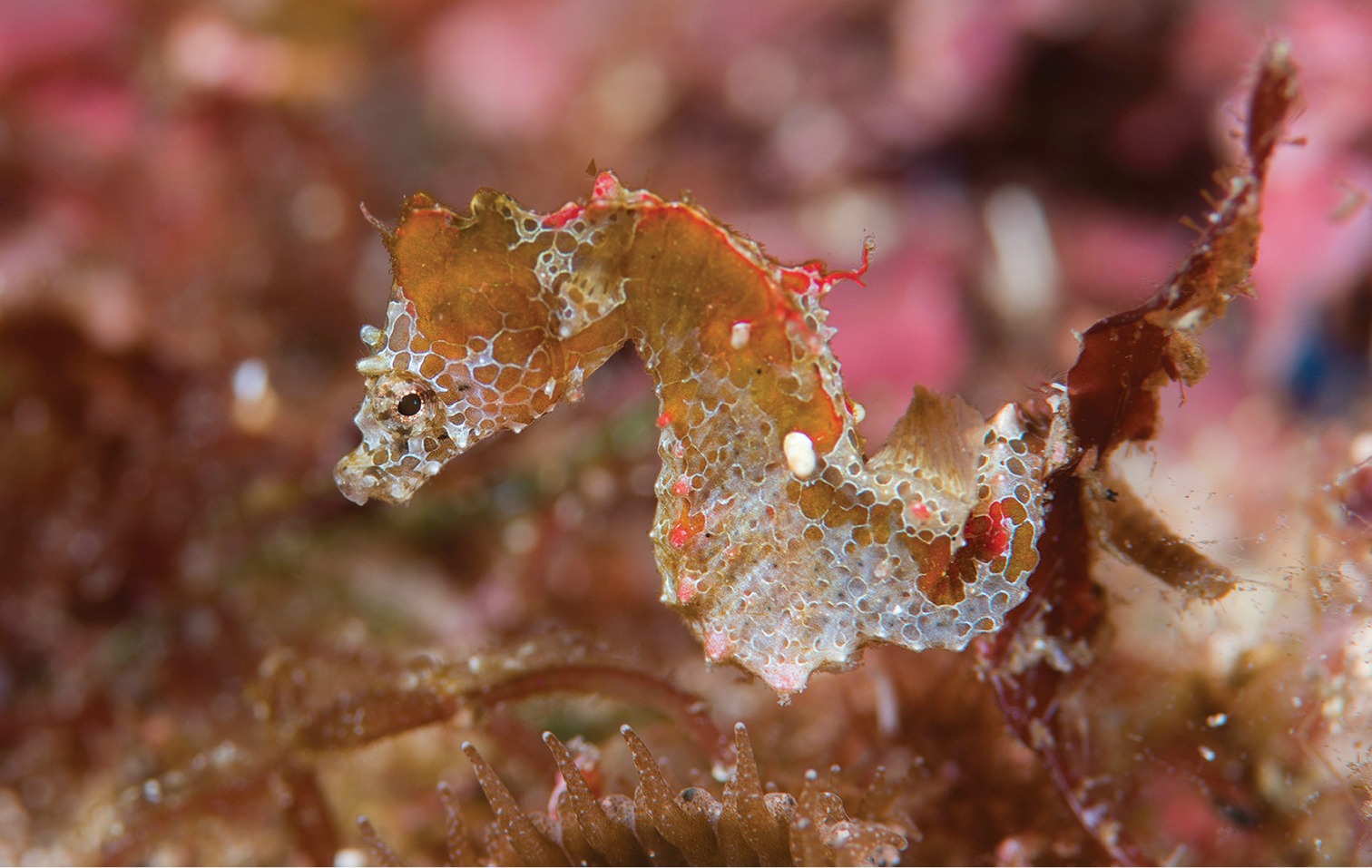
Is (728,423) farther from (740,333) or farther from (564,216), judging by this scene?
(564,216)

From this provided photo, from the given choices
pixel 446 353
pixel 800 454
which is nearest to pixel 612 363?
pixel 446 353

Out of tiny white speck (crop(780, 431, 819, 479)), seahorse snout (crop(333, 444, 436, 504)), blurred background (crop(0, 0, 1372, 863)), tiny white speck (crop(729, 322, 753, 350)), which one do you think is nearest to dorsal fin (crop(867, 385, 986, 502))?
tiny white speck (crop(780, 431, 819, 479))

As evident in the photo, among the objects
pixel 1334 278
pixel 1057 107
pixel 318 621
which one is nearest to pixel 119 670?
pixel 318 621

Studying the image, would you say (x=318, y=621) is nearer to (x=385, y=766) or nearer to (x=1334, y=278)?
(x=385, y=766)

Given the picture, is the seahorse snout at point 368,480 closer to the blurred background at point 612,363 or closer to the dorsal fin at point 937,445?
the blurred background at point 612,363

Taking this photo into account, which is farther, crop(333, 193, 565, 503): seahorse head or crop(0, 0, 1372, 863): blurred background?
crop(0, 0, 1372, 863): blurred background

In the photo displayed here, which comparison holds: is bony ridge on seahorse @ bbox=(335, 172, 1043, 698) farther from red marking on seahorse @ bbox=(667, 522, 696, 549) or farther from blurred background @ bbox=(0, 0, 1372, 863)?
blurred background @ bbox=(0, 0, 1372, 863)

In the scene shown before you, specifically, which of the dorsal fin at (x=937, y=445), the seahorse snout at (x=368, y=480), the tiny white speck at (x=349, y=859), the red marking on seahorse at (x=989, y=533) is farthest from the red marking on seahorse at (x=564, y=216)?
the tiny white speck at (x=349, y=859)
